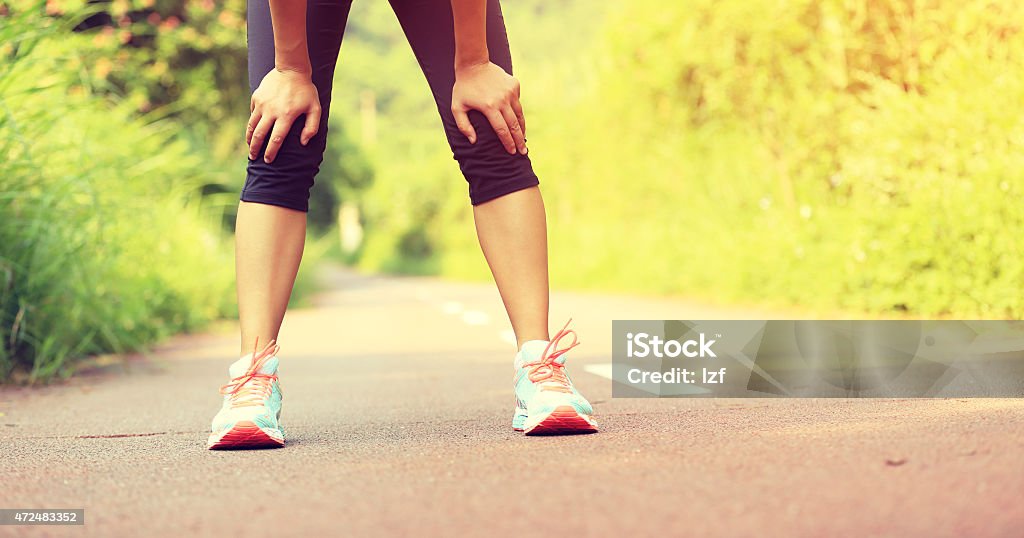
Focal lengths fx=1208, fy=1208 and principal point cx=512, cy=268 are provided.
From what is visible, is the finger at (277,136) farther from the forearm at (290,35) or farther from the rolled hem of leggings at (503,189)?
the rolled hem of leggings at (503,189)

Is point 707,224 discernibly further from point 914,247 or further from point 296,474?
point 296,474

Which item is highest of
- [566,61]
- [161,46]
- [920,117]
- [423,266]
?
[566,61]

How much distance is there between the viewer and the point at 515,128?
3.15 meters

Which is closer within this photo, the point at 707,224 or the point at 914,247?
the point at 914,247

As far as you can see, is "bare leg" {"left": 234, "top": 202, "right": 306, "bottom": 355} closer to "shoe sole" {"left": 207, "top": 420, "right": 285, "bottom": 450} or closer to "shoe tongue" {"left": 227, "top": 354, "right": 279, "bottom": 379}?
"shoe tongue" {"left": 227, "top": 354, "right": 279, "bottom": 379}

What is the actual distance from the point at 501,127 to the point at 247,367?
0.88 metres

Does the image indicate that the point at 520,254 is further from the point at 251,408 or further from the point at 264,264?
the point at 251,408

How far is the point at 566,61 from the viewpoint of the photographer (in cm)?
3172

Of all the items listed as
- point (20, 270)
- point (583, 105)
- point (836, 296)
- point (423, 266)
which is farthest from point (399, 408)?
point (423, 266)

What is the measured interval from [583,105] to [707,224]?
33.3 feet
